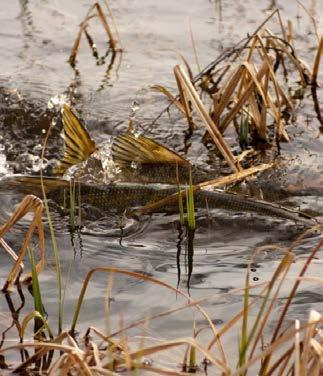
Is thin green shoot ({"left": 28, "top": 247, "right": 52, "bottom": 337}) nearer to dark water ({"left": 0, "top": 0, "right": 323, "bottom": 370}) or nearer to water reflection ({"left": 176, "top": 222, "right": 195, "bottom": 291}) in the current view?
dark water ({"left": 0, "top": 0, "right": 323, "bottom": 370})

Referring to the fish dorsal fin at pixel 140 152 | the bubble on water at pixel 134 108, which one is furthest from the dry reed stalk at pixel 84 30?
the fish dorsal fin at pixel 140 152

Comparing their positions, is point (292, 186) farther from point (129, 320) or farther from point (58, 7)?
point (58, 7)

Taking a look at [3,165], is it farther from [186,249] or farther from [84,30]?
[84,30]

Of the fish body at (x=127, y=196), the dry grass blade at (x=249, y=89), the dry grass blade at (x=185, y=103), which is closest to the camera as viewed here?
the fish body at (x=127, y=196)

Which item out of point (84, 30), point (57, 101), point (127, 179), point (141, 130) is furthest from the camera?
point (84, 30)

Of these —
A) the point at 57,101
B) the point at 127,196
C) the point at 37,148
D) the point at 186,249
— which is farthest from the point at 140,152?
the point at 57,101

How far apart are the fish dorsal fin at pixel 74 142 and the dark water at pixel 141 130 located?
1.42 feet

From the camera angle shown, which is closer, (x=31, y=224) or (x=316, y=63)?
(x=31, y=224)

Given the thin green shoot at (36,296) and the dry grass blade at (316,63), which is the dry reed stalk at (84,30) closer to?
the dry grass blade at (316,63)

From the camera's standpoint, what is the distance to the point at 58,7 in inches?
320

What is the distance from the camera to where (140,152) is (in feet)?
15.4

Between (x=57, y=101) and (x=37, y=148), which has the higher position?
(x=57, y=101)

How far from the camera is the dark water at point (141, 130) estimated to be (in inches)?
140

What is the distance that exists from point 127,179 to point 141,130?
120 cm
